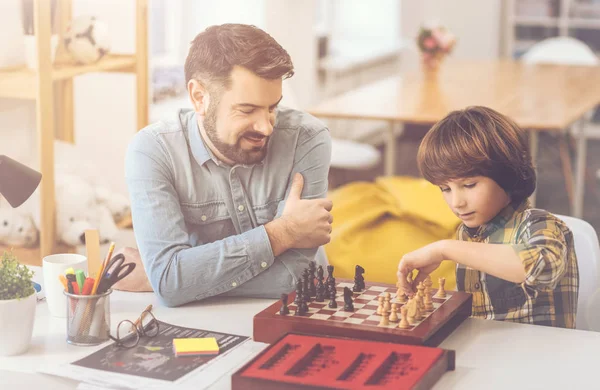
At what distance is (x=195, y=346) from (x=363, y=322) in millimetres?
299

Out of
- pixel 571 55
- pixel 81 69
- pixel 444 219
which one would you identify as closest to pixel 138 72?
pixel 81 69

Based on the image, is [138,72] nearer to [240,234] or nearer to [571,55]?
[240,234]

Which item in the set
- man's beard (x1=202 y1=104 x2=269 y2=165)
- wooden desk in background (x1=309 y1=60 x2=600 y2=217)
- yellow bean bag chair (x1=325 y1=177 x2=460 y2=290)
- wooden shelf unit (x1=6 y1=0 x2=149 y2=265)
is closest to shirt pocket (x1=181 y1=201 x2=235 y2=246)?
man's beard (x1=202 y1=104 x2=269 y2=165)

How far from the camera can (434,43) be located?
509 centimetres

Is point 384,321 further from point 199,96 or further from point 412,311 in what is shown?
point 199,96

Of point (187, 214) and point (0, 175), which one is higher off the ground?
point (0, 175)

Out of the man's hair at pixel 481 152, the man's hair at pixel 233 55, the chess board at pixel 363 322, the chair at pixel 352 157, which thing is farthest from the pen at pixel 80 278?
the chair at pixel 352 157

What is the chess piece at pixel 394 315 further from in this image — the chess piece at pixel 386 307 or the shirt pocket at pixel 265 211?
the shirt pocket at pixel 265 211

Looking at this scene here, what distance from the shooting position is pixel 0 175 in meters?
1.58

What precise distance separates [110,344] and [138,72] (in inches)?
70.2

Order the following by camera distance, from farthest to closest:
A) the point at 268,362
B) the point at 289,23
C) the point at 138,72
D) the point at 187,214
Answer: the point at 289,23 → the point at 138,72 → the point at 187,214 → the point at 268,362

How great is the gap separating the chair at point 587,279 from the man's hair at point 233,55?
30.2 inches

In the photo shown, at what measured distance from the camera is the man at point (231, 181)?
1.87m

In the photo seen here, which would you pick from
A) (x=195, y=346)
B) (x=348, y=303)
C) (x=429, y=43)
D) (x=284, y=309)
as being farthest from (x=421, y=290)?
(x=429, y=43)
